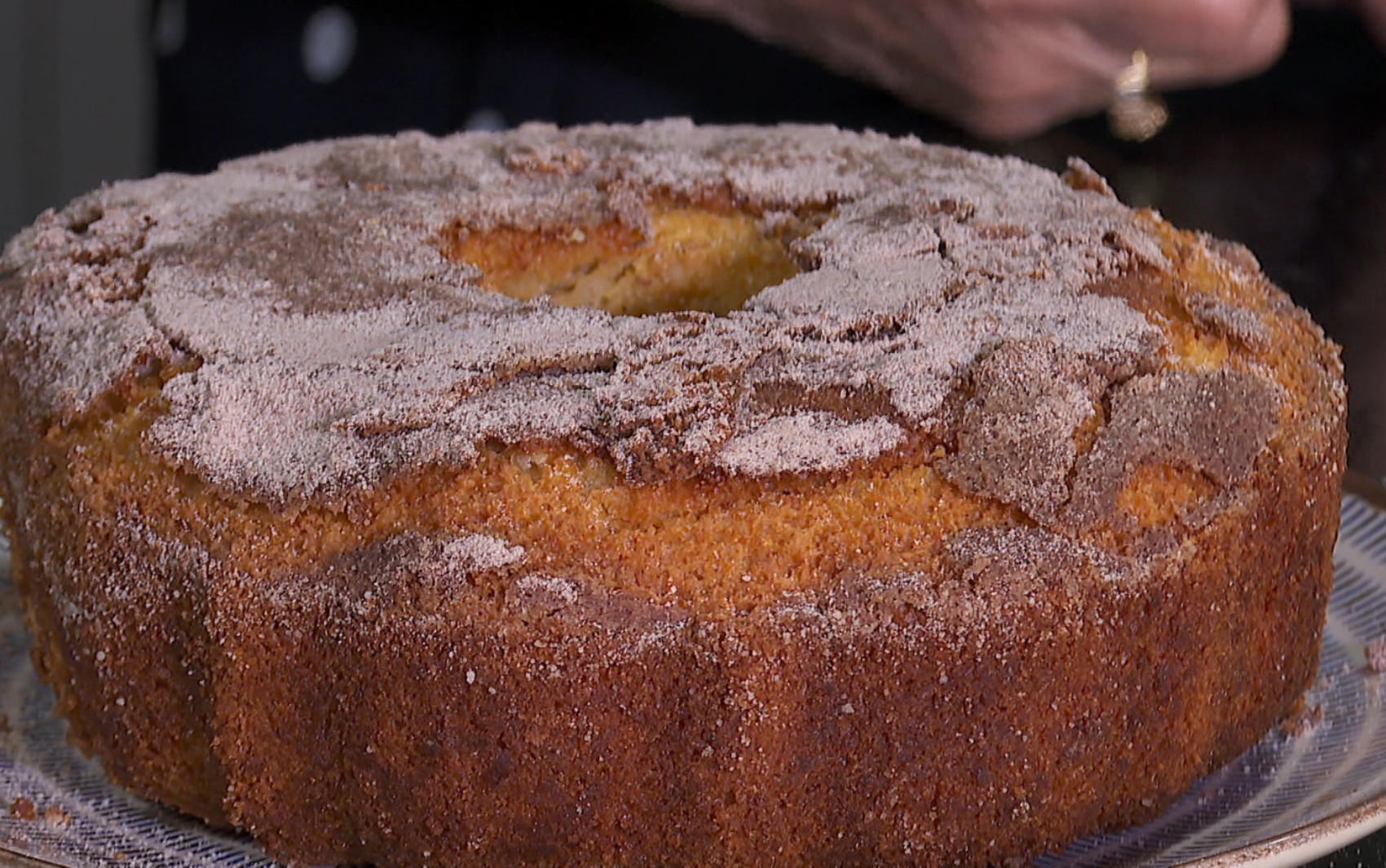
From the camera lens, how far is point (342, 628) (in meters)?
0.99

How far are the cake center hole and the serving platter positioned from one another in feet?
1.68

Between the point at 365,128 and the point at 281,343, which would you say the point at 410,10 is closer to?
the point at 365,128

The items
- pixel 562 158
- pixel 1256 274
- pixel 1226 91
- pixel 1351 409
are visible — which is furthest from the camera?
pixel 1226 91

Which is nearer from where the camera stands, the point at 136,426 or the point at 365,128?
the point at 136,426

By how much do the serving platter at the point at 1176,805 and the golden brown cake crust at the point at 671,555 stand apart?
3 centimetres

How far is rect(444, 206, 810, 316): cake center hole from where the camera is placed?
1.40 meters

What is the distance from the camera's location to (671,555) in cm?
98

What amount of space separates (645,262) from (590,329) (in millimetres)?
308

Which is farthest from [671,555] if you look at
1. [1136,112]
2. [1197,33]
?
[1136,112]

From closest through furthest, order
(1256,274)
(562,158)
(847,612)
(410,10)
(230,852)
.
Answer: (847,612)
(230,852)
(1256,274)
(562,158)
(410,10)

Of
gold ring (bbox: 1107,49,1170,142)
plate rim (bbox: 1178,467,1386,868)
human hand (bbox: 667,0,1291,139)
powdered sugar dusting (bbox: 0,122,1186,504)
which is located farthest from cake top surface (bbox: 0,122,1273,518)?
gold ring (bbox: 1107,49,1170,142)

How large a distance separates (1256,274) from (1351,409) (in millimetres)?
480

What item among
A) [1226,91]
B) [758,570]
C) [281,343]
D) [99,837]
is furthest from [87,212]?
[1226,91]

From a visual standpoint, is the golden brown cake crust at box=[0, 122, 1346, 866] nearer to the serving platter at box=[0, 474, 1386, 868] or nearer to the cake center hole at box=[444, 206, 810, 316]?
the serving platter at box=[0, 474, 1386, 868]
